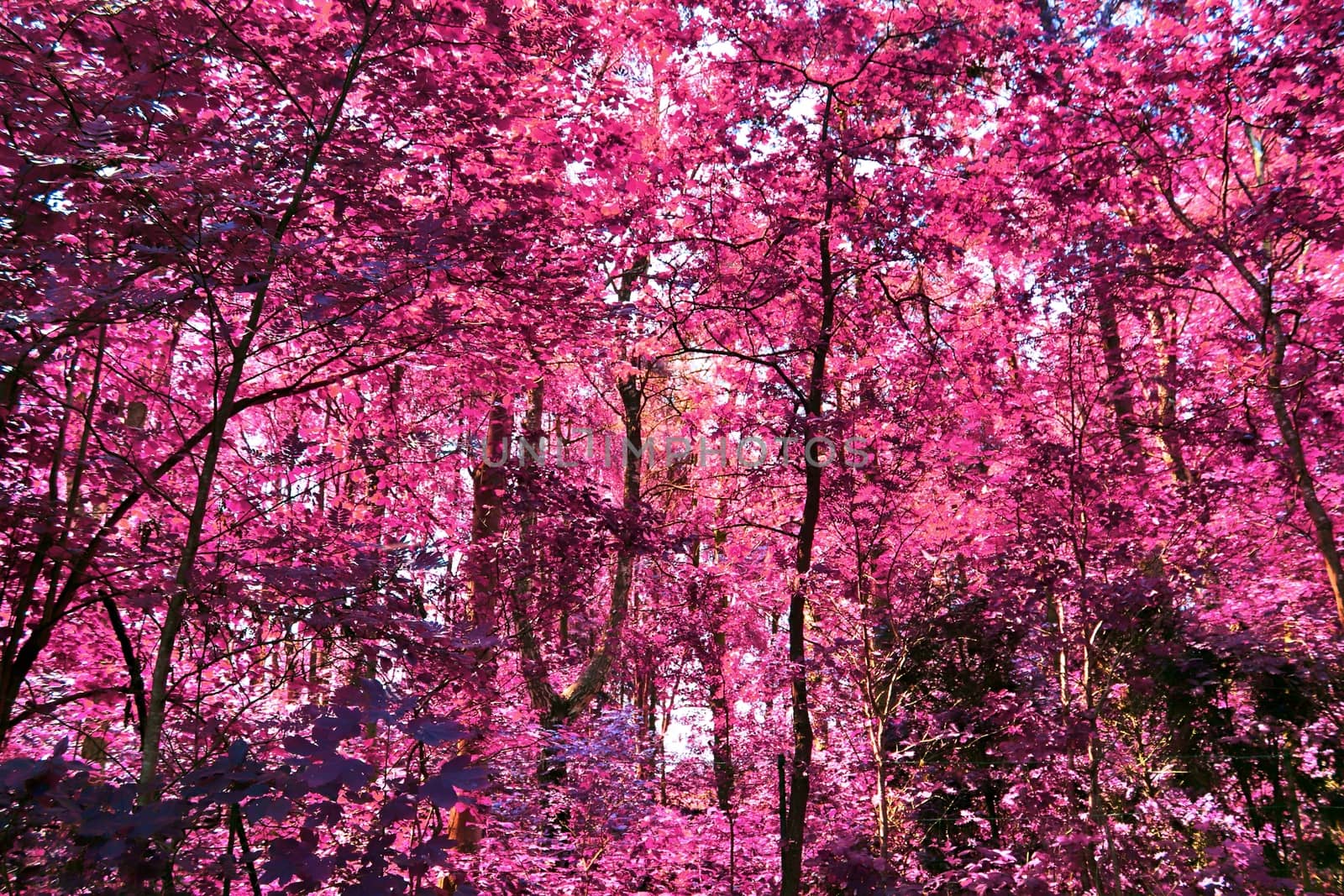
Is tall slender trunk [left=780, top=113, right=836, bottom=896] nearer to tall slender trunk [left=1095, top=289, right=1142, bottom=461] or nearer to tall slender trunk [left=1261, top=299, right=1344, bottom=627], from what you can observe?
tall slender trunk [left=1095, top=289, right=1142, bottom=461]

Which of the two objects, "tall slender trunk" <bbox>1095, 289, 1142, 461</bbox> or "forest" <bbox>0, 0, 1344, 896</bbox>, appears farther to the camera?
"tall slender trunk" <bbox>1095, 289, 1142, 461</bbox>

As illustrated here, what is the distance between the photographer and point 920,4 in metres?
5.55

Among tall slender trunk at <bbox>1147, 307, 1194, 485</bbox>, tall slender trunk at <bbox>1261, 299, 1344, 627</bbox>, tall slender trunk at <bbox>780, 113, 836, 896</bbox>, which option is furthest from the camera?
tall slender trunk at <bbox>1147, 307, 1194, 485</bbox>

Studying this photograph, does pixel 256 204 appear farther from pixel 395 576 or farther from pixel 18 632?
pixel 18 632

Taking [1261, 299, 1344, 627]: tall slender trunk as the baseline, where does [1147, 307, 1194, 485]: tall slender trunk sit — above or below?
above

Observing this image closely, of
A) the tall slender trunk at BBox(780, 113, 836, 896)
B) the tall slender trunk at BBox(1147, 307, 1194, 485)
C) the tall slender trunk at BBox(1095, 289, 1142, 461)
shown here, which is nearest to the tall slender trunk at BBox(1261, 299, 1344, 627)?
the tall slender trunk at BBox(1147, 307, 1194, 485)

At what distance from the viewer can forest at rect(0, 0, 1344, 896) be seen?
302 centimetres

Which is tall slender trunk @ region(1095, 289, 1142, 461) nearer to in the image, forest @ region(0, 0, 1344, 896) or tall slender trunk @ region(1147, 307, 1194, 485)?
forest @ region(0, 0, 1344, 896)

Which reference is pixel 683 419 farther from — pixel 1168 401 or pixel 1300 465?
pixel 1168 401

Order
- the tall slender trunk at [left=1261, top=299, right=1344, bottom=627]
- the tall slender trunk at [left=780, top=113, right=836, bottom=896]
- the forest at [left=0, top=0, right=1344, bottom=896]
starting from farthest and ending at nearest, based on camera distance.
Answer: the tall slender trunk at [left=780, top=113, right=836, bottom=896], the tall slender trunk at [left=1261, top=299, right=1344, bottom=627], the forest at [left=0, top=0, right=1344, bottom=896]

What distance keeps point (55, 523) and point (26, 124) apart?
4.73 ft

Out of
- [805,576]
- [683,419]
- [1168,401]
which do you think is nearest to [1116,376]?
[805,576]

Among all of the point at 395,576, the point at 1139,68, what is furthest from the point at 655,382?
the point at 395,576

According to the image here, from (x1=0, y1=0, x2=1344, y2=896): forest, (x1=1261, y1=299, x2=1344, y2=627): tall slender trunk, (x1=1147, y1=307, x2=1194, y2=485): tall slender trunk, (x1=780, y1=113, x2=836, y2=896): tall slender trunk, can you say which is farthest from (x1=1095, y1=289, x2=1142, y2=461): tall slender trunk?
(x1=780, y1=113, x2=836, y2=896): tall slender trunk
